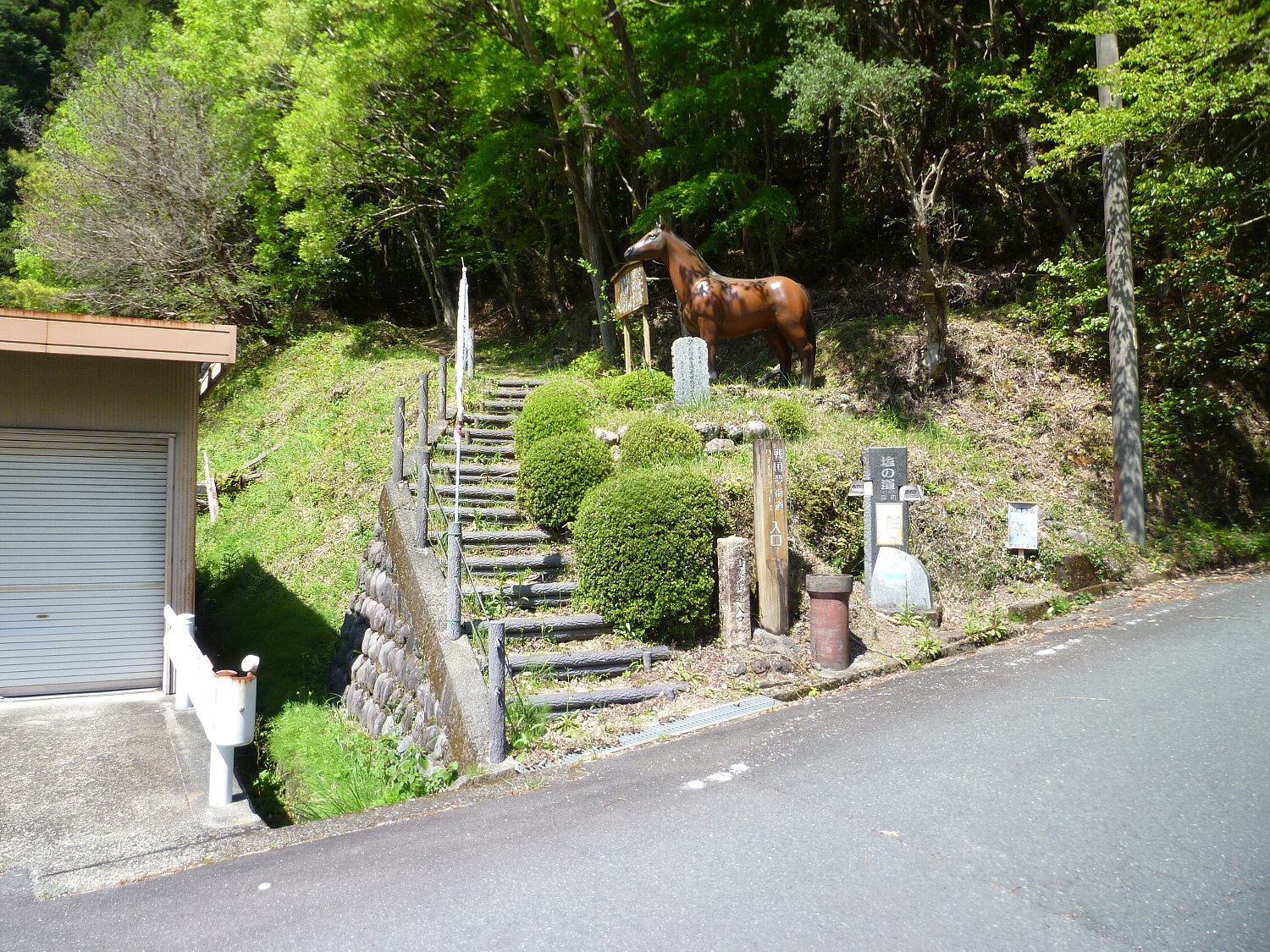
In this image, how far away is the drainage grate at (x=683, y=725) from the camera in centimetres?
555

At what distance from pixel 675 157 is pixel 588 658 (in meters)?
11.7

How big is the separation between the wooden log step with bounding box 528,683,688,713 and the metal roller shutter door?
417 cm

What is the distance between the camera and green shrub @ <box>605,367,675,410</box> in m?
11.6

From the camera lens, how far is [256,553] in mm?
12414

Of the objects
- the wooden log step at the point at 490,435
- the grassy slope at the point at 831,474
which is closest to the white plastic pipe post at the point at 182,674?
the grassy slope at the point at 831,474

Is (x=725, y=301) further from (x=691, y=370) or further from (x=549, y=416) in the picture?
(x=549, y=416)

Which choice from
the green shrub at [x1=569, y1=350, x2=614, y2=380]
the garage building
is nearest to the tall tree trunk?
the green shrub at [x1=569, y1=350, x2=614, y2=380]

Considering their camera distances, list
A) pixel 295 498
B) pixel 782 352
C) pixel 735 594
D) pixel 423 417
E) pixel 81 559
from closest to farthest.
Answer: pixel 735 594 < pixel 81 559 < pixel 423 417 < pixel 295 498 < pixel 782 352

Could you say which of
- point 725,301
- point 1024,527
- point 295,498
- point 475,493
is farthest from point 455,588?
point 295,498

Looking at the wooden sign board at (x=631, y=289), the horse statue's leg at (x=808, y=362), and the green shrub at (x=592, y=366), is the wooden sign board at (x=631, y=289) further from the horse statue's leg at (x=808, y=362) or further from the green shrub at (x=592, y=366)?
the horse statue's leg at (x=808, y=362)

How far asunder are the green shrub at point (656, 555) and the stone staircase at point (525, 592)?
26cm

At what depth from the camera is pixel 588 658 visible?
6699 millimetres

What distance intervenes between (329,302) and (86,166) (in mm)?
7231

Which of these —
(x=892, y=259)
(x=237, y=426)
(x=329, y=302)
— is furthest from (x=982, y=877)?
(x=329, y=302)
